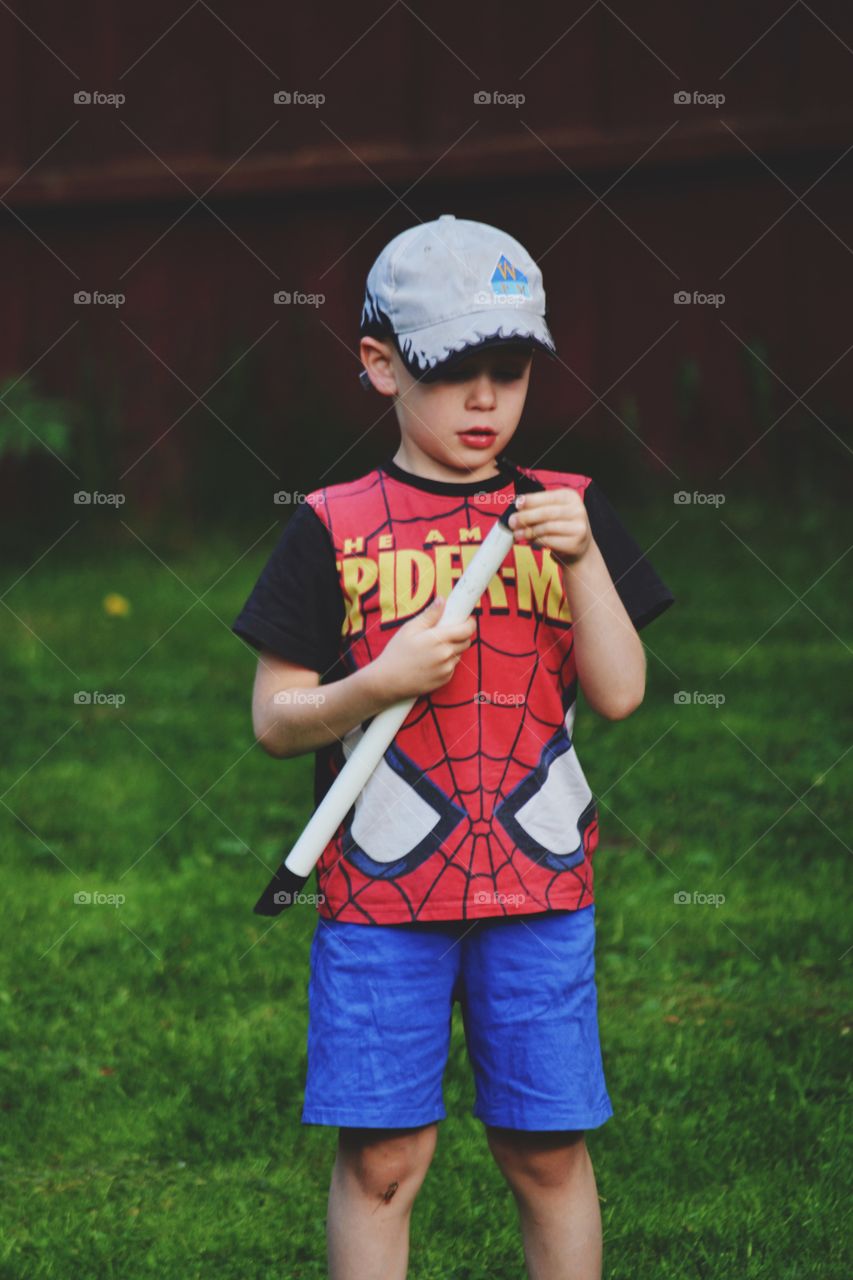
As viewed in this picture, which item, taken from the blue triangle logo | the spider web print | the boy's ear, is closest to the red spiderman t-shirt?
the spider web print

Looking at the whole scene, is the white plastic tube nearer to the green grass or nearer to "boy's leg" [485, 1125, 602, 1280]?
"boy's leg" [485, 1125, 602, 1280]

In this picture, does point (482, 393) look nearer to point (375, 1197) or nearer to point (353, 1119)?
point (353, 1119)

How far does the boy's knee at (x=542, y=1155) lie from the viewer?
7.22 feet

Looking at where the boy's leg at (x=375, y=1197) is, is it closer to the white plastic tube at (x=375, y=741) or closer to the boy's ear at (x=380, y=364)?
the white plastic tube at (x=375, y=741)

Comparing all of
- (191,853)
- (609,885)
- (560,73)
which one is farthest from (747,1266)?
(560,73)

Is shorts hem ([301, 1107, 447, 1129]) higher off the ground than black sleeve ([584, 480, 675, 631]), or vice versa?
black sleeve ([584, 480, 675, 631])

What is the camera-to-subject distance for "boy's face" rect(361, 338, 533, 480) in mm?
2117

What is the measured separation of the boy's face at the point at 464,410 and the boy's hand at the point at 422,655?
20 cm

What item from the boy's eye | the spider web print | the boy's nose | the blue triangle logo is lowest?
the spider web print

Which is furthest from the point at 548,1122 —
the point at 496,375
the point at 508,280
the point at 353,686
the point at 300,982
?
the point at 300,982

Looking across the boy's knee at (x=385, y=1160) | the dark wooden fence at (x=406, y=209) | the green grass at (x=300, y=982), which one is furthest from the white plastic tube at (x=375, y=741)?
the dark wooden fence at (x=406, y=209)

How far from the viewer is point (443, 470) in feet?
7.12

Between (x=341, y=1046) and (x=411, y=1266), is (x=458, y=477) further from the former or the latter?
(x=411, y=1266)

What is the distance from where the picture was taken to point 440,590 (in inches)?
84.5
